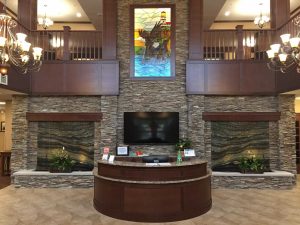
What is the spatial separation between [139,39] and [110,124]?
264 cm

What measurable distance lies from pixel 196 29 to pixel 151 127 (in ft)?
10.2

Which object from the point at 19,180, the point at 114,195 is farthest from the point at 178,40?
the point at 19,180

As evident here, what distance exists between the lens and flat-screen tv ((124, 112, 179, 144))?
7520mm

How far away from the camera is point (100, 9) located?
9742mm

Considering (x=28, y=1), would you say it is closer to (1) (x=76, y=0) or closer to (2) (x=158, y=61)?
(1) (x=76, y=0)

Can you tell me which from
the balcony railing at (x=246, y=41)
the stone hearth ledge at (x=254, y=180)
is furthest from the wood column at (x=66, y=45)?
the stone hearth ledge at (x=254, y=180)

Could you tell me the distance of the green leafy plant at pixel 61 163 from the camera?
745 cm

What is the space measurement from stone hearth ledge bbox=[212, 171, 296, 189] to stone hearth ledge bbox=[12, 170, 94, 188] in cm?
361

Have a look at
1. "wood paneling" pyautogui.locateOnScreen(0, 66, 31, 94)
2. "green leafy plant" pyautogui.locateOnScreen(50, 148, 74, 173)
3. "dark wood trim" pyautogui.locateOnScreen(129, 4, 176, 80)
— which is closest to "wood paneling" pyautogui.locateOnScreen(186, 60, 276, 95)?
"dark wood trim" pyautogui.locateOnScreen(129, 4, 176, 80)

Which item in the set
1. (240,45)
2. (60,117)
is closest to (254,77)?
(240,45)

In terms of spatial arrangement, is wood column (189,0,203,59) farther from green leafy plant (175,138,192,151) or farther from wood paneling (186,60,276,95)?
green leafy plant (175,138,192,151)

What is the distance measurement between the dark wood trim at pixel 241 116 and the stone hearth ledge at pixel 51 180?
373cm

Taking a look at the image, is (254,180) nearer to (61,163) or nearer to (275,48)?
(275,48)

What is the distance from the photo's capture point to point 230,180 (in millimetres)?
7309
